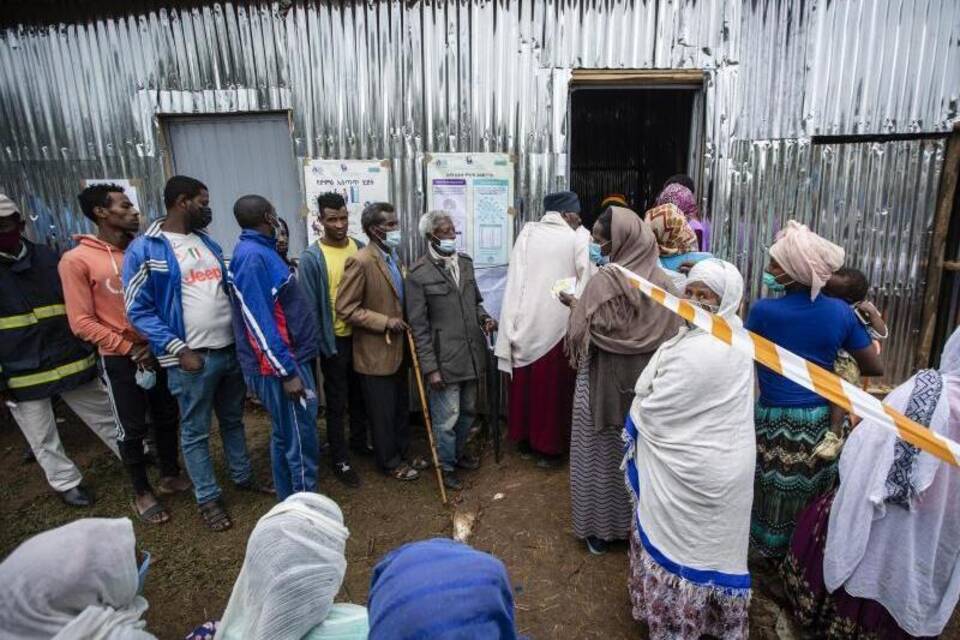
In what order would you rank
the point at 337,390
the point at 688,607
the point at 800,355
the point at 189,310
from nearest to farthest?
the point at 688,607, the point at 800,355, the point at 189,310, the point at 337,390

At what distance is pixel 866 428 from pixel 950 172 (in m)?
3.61

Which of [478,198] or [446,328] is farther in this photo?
[478,198]

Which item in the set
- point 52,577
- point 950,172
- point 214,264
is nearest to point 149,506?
point 214,264

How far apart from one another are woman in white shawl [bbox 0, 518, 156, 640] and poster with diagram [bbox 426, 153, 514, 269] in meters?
3.75

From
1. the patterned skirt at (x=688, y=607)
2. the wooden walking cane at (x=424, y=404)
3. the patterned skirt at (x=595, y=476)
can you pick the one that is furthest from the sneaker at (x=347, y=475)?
the patterned skirt at (x=688, y=607)

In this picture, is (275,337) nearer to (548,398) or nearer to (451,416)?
(451,416)

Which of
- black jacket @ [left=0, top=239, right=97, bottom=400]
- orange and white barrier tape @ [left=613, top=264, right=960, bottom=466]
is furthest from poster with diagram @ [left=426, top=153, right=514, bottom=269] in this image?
black jacket @ [left=0, top=239, right=97, bottom=400]

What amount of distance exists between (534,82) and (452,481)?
Result: 3.50 m

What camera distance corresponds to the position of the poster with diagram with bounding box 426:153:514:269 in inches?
189

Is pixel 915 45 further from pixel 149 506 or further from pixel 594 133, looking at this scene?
pixel 149 506

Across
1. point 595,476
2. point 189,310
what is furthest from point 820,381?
point 189,310

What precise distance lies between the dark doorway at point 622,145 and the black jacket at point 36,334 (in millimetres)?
6142

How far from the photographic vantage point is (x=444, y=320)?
403 cm

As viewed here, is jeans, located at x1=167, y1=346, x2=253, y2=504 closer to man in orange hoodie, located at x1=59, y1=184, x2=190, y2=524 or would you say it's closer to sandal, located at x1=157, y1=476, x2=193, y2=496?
man in orange hoodie, located at x1=59, y1=184, x2=190, y2=524
